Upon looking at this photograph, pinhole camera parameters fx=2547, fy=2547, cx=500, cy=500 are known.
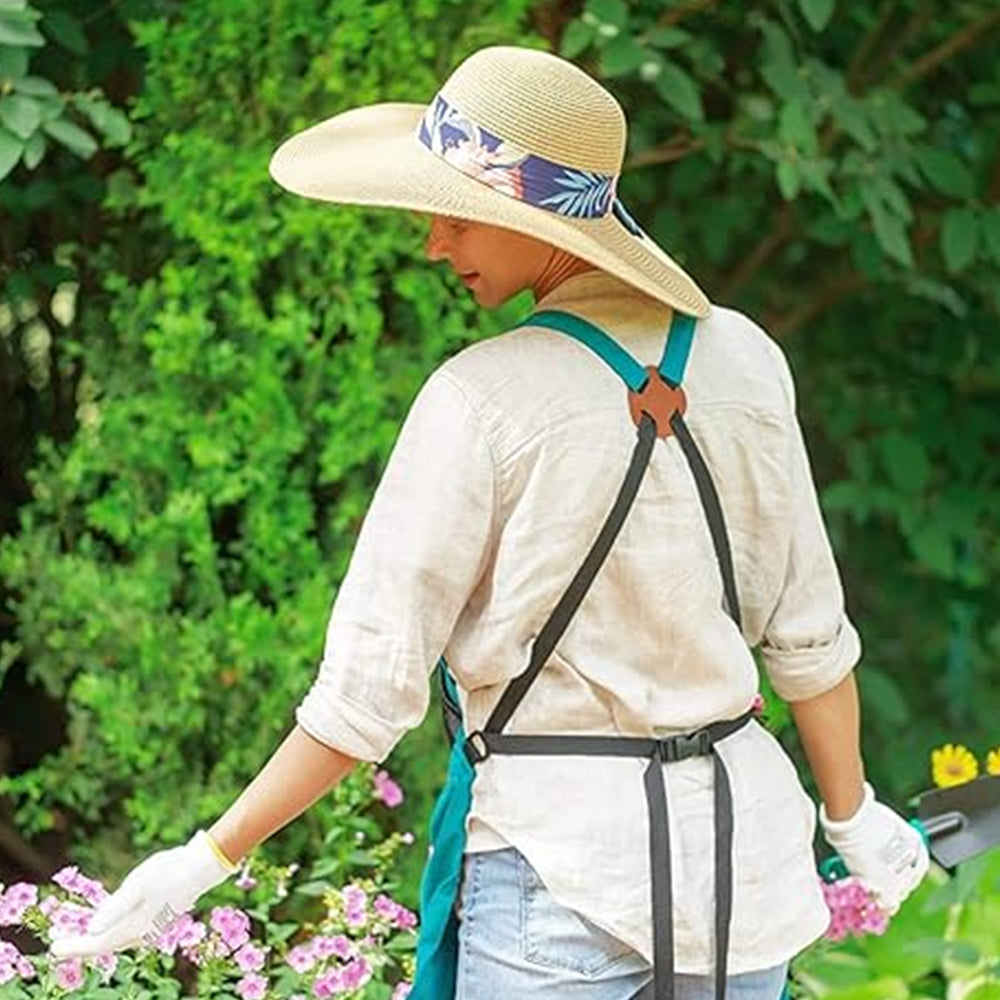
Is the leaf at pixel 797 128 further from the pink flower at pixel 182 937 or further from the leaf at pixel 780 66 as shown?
the pink flower at pixel 182 937

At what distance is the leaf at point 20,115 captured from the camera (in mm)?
3002

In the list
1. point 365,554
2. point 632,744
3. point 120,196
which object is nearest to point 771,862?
point 632,744

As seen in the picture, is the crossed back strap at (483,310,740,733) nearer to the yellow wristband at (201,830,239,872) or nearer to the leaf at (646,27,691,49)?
the yellow wristband at (201,830,239,872)

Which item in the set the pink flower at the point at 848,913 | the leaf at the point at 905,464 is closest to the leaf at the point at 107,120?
the pink flower at the point at 848,913

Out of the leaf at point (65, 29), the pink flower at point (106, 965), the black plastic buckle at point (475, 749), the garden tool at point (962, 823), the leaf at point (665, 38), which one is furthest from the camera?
the leaf at point (665, 38)

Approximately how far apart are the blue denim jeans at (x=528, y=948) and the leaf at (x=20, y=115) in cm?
124

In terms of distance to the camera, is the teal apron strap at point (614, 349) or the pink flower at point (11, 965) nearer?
the teal apron strap at point (614, 349)

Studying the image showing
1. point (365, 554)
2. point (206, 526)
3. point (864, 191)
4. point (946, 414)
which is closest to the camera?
point (365, 554)

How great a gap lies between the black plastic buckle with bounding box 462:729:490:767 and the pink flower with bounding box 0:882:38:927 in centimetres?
53

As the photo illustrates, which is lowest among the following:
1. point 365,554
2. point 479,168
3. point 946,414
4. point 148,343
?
point 946,414

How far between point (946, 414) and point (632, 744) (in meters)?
2.58

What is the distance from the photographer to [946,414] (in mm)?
4602

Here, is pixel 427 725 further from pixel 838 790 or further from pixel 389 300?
pixel 838 790

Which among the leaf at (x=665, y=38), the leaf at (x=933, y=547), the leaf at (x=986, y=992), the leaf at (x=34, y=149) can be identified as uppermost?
the leaf at (x=34, y=149)
